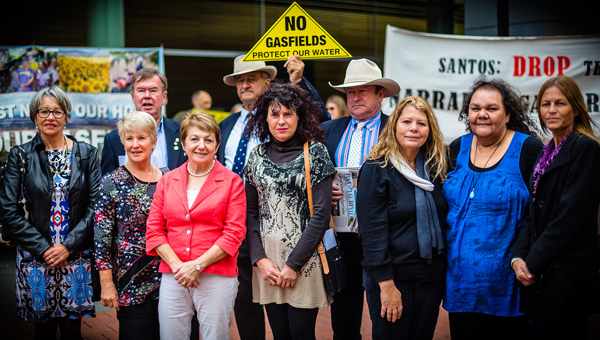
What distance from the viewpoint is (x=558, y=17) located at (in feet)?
25.0

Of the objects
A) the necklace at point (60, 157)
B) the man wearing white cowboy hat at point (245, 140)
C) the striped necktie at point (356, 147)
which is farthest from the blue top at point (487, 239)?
the necklace at point (60, 157)

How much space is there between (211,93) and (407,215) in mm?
6605

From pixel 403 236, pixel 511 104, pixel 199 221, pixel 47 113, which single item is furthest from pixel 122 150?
pixel 511 104

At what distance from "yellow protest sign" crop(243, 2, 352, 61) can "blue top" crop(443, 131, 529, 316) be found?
1435mm

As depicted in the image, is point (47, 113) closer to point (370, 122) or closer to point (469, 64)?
point (370, 122)

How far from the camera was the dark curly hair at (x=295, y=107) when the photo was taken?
11.6ft

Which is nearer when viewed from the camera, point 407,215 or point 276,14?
point 407,215

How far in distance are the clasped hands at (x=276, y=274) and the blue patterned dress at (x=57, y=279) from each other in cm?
148

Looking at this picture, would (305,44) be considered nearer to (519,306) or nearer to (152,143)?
(152,143)

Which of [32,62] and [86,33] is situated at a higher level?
[86,33]

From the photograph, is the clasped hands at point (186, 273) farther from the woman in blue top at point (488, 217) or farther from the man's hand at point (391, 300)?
the woman in blue top at point (488, 217)

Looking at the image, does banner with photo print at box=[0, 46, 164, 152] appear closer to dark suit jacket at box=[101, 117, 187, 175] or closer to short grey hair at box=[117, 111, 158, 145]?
dark suit jacket at box=[101, 117, 187, 175]

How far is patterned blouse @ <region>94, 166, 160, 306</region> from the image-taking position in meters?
3.49

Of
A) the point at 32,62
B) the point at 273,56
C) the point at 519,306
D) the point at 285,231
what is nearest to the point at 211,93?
the point at 32,62
